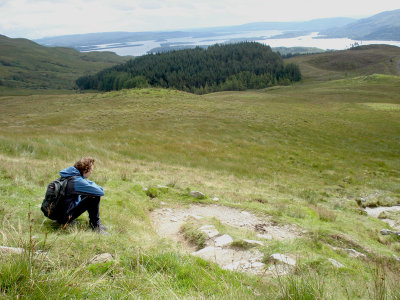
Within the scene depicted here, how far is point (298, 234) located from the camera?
855 cm

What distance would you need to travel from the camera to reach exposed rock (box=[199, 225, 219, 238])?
745 cm

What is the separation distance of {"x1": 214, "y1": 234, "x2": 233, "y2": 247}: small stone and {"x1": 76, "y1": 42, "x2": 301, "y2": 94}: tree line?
12929 cm

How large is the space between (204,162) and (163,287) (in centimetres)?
1817

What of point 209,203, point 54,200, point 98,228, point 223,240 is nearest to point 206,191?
point 209,203

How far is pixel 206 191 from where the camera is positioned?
1327 cm

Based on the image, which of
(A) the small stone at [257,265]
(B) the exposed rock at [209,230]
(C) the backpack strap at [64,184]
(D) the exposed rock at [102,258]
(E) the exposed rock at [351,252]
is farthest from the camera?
(B) the exposed rock at [209,230]

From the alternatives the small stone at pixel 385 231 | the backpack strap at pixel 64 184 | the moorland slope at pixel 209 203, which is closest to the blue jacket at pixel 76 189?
the backpack strap at pixel 64 184

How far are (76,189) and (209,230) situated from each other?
3.68 m

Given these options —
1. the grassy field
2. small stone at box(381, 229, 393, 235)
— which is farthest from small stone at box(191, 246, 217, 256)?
small stone at box(381, 229, 393, 235)

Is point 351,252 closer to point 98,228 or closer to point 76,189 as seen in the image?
point 98,228

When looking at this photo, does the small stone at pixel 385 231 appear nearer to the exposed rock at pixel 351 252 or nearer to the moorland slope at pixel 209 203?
the moorland slope at pixel 209 203

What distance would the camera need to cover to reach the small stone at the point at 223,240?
22.4 ft

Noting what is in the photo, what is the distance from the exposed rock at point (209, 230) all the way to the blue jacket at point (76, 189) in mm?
3002

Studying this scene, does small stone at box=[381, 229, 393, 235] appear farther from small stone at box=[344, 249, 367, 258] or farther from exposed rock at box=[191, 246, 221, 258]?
Answer: exposed rock at box=[191, 246, 221, 258]
